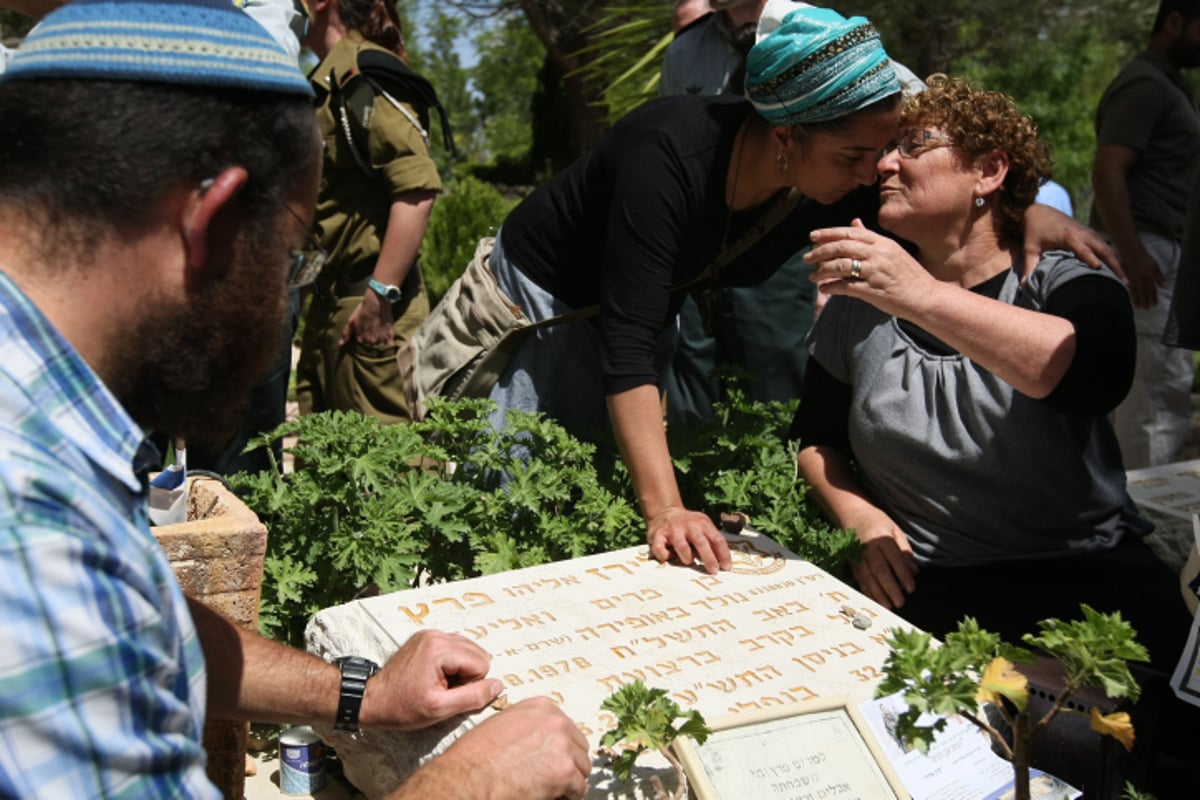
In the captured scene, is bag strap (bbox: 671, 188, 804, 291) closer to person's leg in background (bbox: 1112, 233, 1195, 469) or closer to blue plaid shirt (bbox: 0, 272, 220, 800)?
blue plaid shirt (bbox: 0, 272, 220, 800)

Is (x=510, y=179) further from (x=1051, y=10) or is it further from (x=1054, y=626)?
(x=1054, y=626)

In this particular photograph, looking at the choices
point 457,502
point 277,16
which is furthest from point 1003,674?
point 277,16

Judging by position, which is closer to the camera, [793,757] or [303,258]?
[303,258]

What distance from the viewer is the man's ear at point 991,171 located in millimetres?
2916

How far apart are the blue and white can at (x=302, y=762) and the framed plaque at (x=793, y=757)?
3.33 ft

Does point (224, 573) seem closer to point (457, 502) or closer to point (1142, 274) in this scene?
point (457, 502)

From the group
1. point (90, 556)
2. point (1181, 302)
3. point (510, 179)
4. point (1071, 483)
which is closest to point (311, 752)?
point (90, 556)

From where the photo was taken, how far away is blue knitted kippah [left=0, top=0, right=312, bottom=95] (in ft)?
4.45

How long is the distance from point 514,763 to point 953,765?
2.72ft

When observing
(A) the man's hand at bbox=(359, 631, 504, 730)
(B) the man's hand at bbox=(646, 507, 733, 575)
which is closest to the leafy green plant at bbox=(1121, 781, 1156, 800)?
(B) the man's hand at bbox=(646, 507, 733, 575)

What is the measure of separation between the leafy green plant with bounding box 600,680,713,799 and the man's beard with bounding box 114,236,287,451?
75 centimetres

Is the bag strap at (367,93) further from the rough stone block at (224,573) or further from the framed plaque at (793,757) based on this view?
the framed plaque at (793,757)

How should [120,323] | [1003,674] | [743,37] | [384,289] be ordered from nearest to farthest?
1. [120,323]
2. [1003,674]
3. [743,37]
4. [384,289]

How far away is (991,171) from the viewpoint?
2.93 meters
